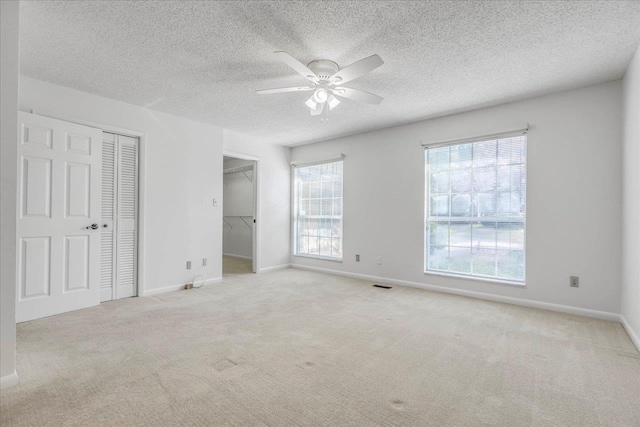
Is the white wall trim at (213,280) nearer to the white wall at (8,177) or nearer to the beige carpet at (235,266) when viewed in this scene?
the beige carpet at (235,266)

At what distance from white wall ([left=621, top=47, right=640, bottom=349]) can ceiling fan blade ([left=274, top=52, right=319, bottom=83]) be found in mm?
2744

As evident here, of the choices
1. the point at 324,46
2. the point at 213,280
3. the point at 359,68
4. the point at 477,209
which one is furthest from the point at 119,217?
the point at 477,209

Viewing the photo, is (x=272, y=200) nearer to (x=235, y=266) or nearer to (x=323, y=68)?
(x=235, y=266)

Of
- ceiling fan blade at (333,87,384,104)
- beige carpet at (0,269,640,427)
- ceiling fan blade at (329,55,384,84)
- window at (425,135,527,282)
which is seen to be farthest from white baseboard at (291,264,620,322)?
ceiling fan blade at (329,55,384,84)

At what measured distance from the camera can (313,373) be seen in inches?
83.7

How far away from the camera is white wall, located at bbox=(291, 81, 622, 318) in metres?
3.28

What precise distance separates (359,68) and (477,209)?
106 inches

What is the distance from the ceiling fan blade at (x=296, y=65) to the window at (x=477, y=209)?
256 centimetres

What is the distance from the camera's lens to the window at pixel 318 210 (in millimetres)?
5785

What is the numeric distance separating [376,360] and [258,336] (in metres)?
1.07

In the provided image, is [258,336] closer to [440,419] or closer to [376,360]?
[376,360]

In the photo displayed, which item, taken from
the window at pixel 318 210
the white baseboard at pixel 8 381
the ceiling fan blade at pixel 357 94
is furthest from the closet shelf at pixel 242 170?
the white baseboard at pixel 8 381

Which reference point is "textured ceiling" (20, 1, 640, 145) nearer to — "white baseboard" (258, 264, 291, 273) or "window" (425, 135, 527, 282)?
"window" (425, 135, 527, 282)

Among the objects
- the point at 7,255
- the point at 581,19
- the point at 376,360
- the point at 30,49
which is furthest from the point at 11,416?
the point at 581,19
